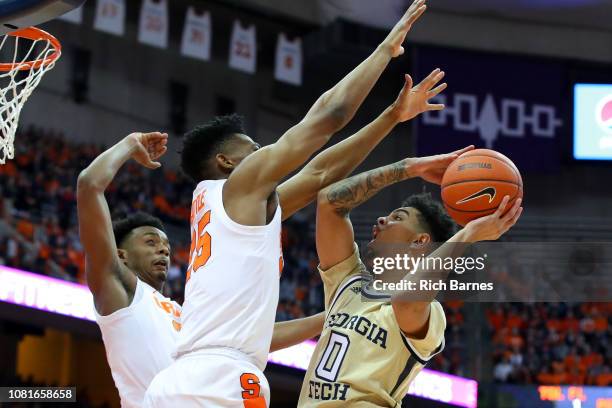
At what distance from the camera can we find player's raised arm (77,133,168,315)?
4.05 meters

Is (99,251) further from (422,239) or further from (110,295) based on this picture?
(422,239)

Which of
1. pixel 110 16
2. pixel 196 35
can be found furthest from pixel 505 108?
pixel 110 16

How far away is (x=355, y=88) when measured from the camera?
3.65m

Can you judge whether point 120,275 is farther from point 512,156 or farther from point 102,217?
point 512,156

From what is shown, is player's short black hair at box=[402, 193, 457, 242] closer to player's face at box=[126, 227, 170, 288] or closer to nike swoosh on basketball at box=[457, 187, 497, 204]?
nike swoosh on basketball at box=[457, 187, 497, 204]

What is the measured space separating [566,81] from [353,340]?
15.5 meters

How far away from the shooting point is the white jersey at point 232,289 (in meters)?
3.44

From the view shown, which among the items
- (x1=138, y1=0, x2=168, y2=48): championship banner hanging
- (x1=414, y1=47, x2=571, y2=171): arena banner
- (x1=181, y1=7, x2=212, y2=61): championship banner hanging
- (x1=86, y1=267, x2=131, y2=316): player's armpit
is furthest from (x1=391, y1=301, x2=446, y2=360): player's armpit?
(x1=414, y1=47, x2=571, y2=171): arena banner

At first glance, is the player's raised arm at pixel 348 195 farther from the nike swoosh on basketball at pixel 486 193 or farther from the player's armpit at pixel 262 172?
the player's armpit at pixel 262 172

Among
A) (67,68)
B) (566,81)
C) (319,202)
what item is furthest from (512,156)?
(319,202)

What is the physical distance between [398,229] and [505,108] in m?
14.8

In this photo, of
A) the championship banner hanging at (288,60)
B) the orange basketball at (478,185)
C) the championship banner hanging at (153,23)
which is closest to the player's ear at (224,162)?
the orange basketball at (478,185)

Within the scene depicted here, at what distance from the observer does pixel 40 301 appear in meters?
9.31

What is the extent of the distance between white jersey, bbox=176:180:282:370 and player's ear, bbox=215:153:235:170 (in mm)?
227
